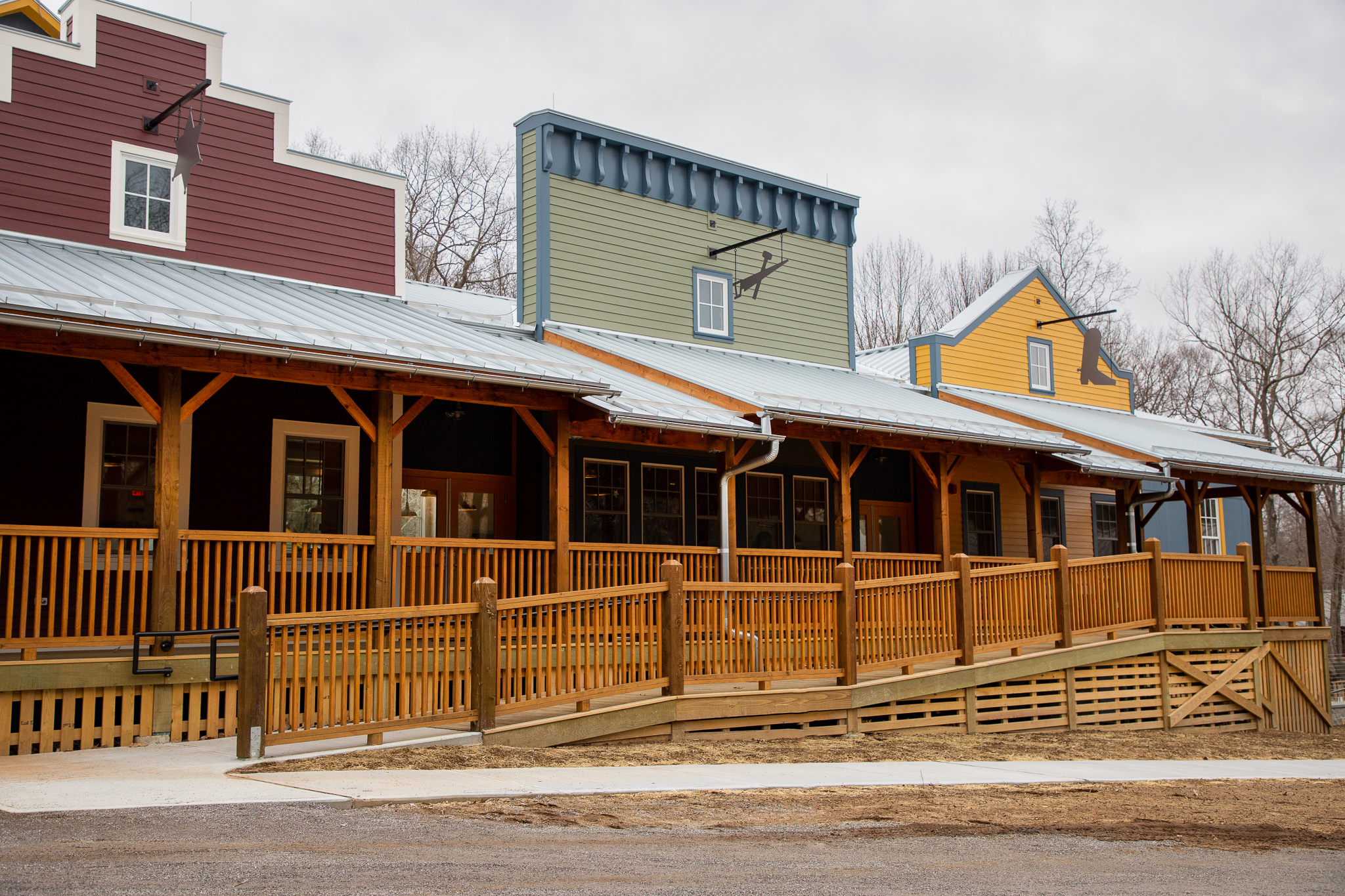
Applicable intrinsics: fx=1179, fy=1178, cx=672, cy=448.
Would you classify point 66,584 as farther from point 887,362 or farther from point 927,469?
point 887,362

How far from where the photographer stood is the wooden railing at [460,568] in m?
11.1

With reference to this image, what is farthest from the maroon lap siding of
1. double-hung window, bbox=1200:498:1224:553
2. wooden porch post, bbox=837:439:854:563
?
double-hung window, bbox=1200:498:1224:553

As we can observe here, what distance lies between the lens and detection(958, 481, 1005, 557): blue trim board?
69.2ft

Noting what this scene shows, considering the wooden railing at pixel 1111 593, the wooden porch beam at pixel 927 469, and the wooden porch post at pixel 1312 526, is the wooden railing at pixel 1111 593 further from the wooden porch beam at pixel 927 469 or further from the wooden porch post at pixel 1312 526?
the wooden porch post at pixel 1312 526

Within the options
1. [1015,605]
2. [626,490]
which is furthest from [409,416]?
[1015,605]

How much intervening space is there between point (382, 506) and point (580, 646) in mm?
2560

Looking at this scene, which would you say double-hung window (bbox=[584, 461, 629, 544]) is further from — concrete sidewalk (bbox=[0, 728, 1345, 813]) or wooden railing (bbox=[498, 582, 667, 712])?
concrete sidewalk (bbox=[0, 728, 1345, 813])

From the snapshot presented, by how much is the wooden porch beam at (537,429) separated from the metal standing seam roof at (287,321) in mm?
400

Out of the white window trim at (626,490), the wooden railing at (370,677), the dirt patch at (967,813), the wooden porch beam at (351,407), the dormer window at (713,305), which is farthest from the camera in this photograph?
the dormer window at (713,305)

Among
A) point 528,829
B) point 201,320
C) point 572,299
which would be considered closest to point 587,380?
point 201,320

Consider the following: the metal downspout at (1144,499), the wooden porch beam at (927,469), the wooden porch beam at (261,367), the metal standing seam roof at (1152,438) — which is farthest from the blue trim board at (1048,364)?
the wooden porch beam at (261,367)

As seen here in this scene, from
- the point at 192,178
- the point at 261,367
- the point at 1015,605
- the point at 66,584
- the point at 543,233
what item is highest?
the point at 543,233

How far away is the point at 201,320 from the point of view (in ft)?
34.4

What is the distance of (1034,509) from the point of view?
17516mm
